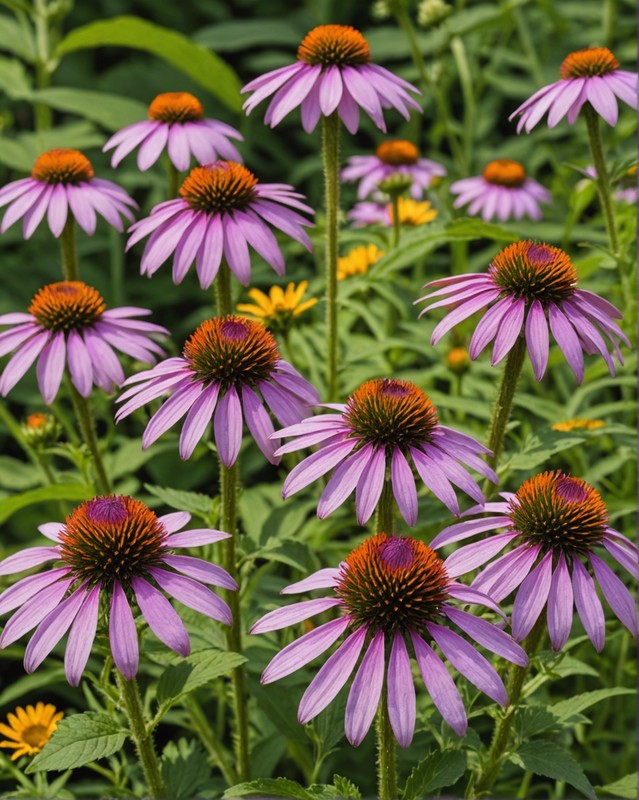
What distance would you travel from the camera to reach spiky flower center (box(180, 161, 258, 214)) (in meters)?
1.35

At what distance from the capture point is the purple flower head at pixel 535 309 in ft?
3.71

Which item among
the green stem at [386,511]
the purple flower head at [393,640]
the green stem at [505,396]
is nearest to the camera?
the purple flower head at [393,640]

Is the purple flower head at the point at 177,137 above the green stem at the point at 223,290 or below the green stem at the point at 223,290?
above

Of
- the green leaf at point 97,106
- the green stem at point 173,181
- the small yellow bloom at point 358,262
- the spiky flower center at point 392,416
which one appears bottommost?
the spiky flower center at point 392,416

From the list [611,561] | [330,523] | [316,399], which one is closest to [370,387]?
[316,399]

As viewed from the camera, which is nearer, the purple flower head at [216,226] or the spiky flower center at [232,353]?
the spiky flower center at [232,353]

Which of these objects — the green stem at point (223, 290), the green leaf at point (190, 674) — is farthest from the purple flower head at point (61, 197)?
the green leaf at point (190, 674)

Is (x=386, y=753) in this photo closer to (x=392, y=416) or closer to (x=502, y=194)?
(x=392, y=416)

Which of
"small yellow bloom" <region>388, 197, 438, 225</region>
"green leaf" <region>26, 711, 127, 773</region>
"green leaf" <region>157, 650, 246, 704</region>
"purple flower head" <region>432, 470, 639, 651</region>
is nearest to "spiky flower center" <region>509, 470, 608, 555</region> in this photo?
"purple flower head" <region>432, 470, 639, 651</region>

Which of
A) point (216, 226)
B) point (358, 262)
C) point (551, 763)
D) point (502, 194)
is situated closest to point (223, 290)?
point (216, 226)

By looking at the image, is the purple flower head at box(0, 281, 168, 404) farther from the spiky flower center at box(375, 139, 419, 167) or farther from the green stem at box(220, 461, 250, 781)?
the spiky flower center at box(375, 139, 419, 167)

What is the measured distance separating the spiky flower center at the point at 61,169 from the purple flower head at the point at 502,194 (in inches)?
35.6

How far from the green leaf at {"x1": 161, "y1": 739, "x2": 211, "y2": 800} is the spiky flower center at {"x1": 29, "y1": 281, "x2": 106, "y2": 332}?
58 centimetres

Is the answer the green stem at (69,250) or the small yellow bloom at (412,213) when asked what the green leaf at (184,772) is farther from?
the small yellow bloom at (412,213)
